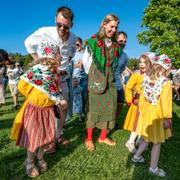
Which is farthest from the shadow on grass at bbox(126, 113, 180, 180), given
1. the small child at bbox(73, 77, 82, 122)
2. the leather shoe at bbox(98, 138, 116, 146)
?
the small child at bbox(73, 77, 82, 122)

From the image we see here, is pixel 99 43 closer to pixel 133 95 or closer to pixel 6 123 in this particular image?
pixel 133 95

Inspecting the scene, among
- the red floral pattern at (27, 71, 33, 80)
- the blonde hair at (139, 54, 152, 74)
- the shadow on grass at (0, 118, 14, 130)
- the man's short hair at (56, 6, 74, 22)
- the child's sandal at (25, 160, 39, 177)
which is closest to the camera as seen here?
the red floral pattern at (27, 71, 33, 80)

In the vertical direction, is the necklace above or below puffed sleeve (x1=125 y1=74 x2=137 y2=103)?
above

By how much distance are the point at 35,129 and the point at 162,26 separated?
31395mm

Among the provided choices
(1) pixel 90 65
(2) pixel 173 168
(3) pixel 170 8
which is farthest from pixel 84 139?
(3) pixel 170 8

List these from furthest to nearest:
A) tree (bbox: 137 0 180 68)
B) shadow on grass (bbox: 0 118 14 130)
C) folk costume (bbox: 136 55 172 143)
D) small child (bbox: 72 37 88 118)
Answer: tree (bbox: 137 0 180 68) → shadow on grass (bbox: 0 118 14 130) → small child (bbox: 72 37 88 118) → folk costume (bbox: 136 55 172 143)

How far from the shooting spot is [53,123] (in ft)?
13.6

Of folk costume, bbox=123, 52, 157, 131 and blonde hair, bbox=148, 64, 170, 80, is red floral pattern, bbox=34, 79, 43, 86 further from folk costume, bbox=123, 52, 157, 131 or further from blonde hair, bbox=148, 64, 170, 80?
folk costume, bbox=123, 52, 157, 131

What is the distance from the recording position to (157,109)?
4367 millimetres

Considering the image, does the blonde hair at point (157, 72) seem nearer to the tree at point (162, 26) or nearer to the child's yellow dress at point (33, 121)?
the child's yellow dress at point (33, 121)

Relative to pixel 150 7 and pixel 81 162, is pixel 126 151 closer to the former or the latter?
pixel 81 162

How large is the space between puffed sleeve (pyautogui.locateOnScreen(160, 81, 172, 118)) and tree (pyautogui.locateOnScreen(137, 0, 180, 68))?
28.7m

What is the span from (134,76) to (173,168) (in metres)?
1.61

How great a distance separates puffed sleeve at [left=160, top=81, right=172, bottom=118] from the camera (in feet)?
13.6
